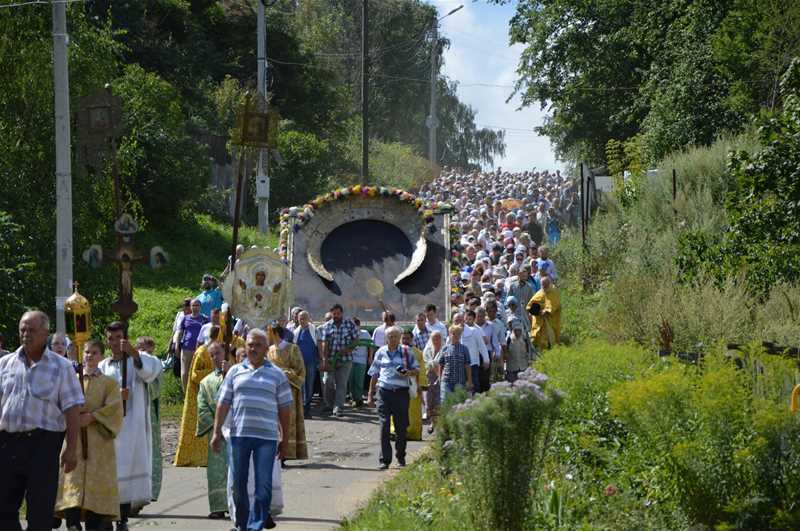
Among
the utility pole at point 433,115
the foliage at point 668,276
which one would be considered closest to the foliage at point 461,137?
the utility pole at point 433,115

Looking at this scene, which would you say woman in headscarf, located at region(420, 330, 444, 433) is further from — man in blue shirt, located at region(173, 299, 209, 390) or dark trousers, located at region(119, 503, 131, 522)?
dark trousers, located at region(119, 503, 131, 522)

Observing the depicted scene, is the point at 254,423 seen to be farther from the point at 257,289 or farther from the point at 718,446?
the point at 257,289

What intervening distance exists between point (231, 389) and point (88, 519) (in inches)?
59.8

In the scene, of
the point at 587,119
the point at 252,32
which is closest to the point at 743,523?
the point at 587,119

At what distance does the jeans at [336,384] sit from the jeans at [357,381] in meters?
0.35

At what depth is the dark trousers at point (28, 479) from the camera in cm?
1005

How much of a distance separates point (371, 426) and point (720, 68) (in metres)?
18.9

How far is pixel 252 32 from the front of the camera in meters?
54.9

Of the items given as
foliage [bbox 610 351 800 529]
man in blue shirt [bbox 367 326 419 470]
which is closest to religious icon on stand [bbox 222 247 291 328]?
man in blue shirt [bbox 367 326 419 470]

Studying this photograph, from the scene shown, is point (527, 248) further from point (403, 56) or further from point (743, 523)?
point (403, 56)

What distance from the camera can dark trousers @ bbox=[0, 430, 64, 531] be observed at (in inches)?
396

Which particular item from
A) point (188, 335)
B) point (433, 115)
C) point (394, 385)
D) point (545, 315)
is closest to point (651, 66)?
point (545, 315)

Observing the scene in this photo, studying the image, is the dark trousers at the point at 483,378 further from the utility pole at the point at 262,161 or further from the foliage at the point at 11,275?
the utility pole at the point at 262,161

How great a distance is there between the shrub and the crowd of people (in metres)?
1.88
